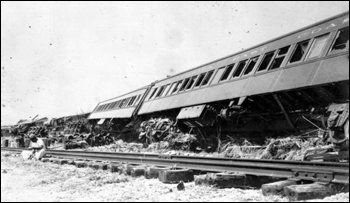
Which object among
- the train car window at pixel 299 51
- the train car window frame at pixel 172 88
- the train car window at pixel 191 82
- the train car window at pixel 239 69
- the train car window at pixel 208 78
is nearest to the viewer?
the train car window at pixel 299 51

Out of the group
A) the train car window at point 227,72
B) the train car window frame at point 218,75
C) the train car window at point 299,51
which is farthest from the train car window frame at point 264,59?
the train car window frame at point 218,75

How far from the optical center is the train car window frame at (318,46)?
784 centimetres

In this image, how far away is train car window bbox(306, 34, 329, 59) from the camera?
7.89 m

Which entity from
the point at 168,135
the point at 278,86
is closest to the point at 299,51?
the point at 278,86

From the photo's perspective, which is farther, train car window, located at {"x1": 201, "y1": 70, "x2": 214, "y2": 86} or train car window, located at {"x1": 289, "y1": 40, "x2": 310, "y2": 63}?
train car window, located at {"x1": 201, "y1": 70, "x2": 214, "y2": 86}

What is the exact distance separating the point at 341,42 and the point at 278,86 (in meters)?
1.86

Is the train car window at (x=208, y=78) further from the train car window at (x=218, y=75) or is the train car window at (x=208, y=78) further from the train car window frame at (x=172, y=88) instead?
the train car window frame at (x=172, y=88)

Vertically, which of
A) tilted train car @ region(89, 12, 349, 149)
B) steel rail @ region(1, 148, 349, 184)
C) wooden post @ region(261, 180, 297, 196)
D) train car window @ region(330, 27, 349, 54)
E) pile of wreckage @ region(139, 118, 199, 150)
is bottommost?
wooden post @ region(261, 180, 297, 196)

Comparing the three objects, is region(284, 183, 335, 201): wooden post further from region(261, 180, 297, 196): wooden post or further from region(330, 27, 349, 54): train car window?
region(330, 27, 349, 54): train car window

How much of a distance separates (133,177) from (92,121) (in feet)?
66.7

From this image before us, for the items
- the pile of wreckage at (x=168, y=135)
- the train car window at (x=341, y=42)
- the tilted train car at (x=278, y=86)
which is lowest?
the pile of wreckage at (x=168, y=135)

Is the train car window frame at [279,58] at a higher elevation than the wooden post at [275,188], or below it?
higher

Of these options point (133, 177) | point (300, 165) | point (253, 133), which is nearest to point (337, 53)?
point (300, 165)

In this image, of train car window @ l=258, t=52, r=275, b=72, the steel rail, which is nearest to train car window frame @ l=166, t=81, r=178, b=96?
train car window @ l=258, t=52, r=275, b=72
